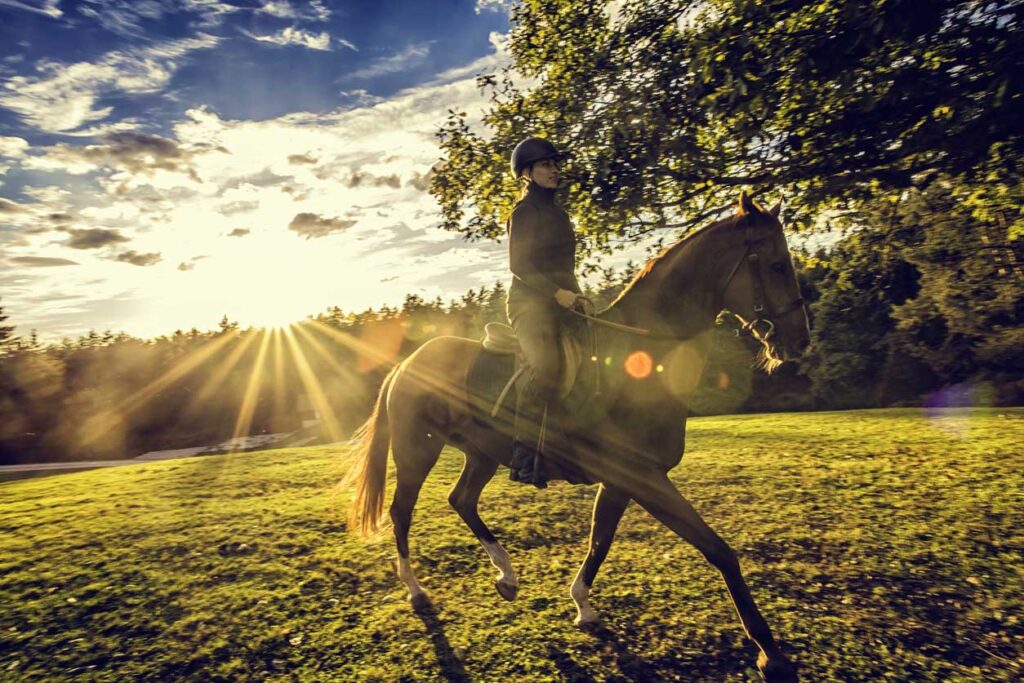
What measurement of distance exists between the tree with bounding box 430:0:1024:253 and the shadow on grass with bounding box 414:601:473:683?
21.3ft

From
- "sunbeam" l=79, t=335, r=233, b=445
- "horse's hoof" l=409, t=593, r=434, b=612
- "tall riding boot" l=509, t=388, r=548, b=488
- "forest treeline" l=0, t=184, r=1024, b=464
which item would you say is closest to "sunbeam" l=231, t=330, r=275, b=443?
"forest treeline" l=0, t=184, r=1024, b=464

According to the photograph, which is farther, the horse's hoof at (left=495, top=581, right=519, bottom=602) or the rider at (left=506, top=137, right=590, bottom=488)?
the horse's hoof at (left=495, top=581, right=519, bottom=602)

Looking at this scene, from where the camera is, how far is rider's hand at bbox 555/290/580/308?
4723 mm

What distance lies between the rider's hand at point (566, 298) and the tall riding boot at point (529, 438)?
857mm

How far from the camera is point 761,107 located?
7176 mm

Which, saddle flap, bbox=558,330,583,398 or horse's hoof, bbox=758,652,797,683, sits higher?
saddle flap, bbox=558,330,583,398

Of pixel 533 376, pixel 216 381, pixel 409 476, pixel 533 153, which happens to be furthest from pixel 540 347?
pixel 216 381

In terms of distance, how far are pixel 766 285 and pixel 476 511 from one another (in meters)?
3.59

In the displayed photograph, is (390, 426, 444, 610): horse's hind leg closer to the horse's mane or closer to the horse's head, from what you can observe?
the horse's mane

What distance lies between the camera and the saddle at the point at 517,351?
4.86m

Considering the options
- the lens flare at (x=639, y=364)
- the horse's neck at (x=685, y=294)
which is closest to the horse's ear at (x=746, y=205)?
the horse's neck at (x=685, y=294)

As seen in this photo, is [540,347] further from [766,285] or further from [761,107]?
[761,107]

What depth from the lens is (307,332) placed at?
52.3 metres

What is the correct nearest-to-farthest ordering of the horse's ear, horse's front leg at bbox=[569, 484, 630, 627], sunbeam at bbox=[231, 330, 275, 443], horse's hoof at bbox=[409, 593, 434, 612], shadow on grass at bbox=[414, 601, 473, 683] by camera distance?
1. the horse's ear
2. shadow on grass at bbox=[414, 601, 473, 683]
3. horse's front leg at bbox=[569, 484, 630, 627]
4. horse's hoof at bbox=[409, 593, 434, 612]
5. sunbeam at bbox=[231, 330, 275, 443]
